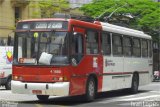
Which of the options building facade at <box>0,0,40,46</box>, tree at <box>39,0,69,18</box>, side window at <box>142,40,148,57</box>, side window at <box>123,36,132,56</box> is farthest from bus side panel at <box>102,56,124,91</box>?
tree at <box>39,0,69,18</box>

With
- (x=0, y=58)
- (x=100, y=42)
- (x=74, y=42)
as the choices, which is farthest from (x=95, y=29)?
(x=0, y=58)

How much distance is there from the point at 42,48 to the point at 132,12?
35037 millimetres

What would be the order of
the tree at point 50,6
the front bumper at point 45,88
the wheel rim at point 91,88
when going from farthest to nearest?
the tree at point 50,6 < the wheel rim at point 91,88 < the front bumper at point 45,88

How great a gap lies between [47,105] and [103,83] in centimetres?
352

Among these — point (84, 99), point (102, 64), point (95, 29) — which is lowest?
point (84, 99)

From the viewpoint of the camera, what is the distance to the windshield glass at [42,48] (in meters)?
17.7

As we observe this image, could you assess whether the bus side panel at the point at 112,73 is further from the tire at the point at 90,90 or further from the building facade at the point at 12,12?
the building facade at the point at 12,12

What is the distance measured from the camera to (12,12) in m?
46.7

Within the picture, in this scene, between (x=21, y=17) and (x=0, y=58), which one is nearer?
(x=0, y=58)

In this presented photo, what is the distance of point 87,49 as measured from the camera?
19.0m

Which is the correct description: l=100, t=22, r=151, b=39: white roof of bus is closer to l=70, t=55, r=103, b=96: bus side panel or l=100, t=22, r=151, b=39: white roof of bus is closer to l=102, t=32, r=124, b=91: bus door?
l=102, t=32, r=124, b=91: bus door

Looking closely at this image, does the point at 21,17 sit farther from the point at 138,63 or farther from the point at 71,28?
the point at 71,28

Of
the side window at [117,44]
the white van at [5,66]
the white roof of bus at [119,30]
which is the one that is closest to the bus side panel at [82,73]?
the white roof of bus at [119,30]

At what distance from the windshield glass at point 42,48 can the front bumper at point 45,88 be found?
76 cm
